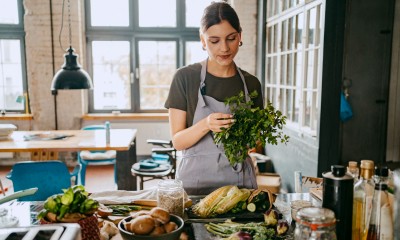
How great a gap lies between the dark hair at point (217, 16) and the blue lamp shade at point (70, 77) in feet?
8.62

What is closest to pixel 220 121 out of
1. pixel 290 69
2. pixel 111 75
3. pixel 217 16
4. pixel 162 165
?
pixel 217 16

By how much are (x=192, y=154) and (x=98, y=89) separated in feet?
16.0

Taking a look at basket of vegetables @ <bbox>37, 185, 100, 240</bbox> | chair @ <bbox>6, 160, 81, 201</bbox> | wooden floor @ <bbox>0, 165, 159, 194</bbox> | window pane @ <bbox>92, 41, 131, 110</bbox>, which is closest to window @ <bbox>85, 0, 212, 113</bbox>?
window pane @ <bbox>92, 41, 131, 110</bbox>

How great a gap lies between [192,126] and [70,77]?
2.69 metres

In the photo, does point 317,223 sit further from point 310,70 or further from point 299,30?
point 299,30

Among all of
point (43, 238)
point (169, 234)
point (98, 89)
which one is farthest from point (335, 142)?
point (98, 89)

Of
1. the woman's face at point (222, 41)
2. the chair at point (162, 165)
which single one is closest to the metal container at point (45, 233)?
the woman's face at point (222, 41)

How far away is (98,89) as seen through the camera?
20.6ft

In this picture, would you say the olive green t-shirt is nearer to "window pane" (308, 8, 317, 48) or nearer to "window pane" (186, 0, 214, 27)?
"window pane" (308, 8, 317, 48)

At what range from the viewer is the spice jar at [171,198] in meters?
1.41

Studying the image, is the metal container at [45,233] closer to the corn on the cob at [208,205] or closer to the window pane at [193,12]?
the corn on the cob at [208,205]

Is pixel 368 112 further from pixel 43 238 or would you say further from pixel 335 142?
pixel 43 238

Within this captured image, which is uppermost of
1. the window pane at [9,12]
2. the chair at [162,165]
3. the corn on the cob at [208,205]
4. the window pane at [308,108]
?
the window pane at [9,12]

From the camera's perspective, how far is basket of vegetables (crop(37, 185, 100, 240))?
112cm
